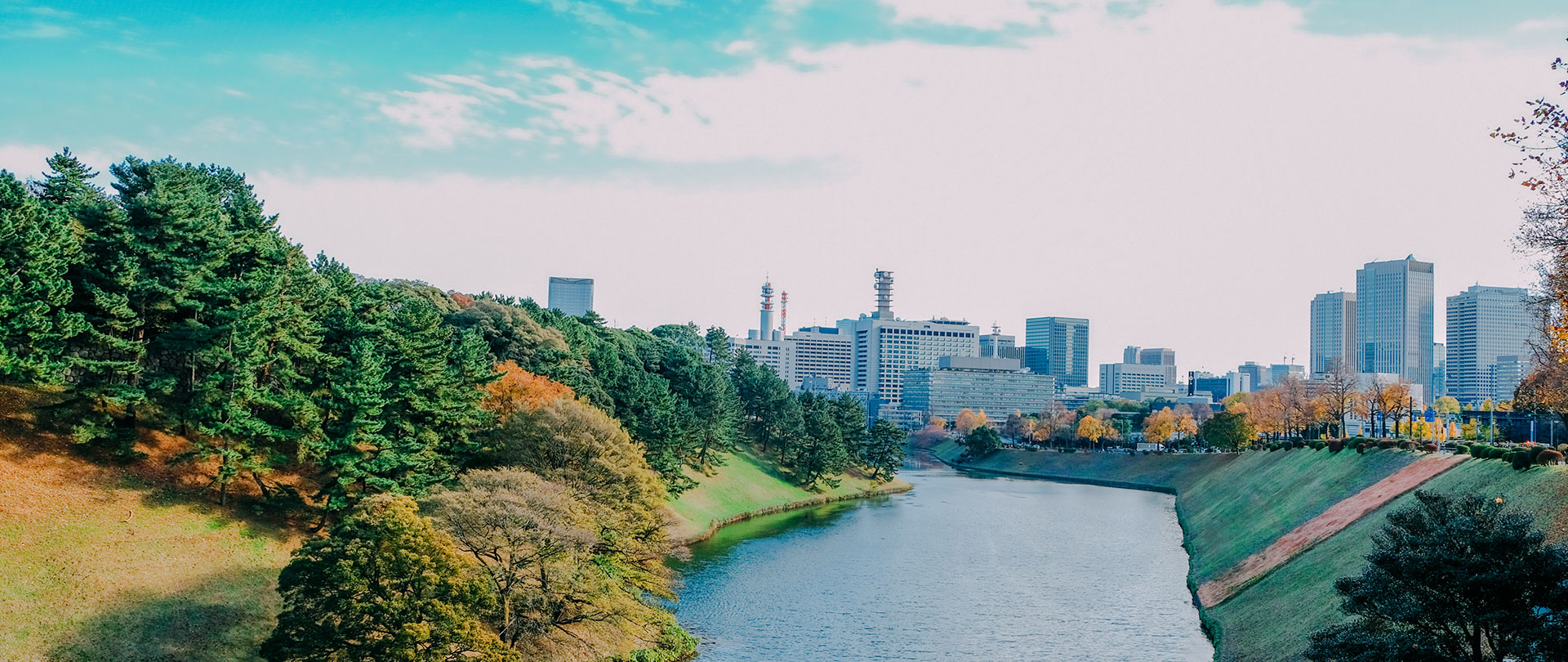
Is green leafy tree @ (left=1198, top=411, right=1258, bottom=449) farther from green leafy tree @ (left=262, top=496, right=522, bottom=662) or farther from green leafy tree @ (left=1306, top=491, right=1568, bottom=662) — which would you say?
green leafy tree @ (left=262, top=496, right=522, bottom=662)

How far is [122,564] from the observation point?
42219mm

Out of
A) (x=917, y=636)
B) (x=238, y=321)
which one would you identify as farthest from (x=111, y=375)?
(x=917, y=636)

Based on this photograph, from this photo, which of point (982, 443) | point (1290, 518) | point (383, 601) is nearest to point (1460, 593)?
point (383, 601)

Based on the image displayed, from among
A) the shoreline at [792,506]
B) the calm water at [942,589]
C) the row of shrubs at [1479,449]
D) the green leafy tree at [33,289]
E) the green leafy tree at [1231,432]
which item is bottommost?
the shoreline at [792,506]

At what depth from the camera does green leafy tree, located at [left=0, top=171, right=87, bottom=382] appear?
46.9 metres

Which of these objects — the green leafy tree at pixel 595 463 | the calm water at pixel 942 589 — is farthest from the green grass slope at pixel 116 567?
the calm water at pixel 942 589

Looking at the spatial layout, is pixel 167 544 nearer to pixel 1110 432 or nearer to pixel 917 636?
pixel 917 636

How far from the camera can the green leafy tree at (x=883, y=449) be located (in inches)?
5669

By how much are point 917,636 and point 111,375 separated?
4405 cm

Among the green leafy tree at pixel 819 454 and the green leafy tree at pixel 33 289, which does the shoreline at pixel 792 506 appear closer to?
the green leafy tree at pixel 819 454

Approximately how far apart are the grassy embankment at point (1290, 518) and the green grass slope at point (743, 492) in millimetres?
38660

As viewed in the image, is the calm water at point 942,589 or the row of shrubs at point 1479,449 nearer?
the calm water at point 942,589

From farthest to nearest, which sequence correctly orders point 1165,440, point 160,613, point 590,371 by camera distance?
point 1165,440
point 590,371
point 160,613

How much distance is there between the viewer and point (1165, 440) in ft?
598
